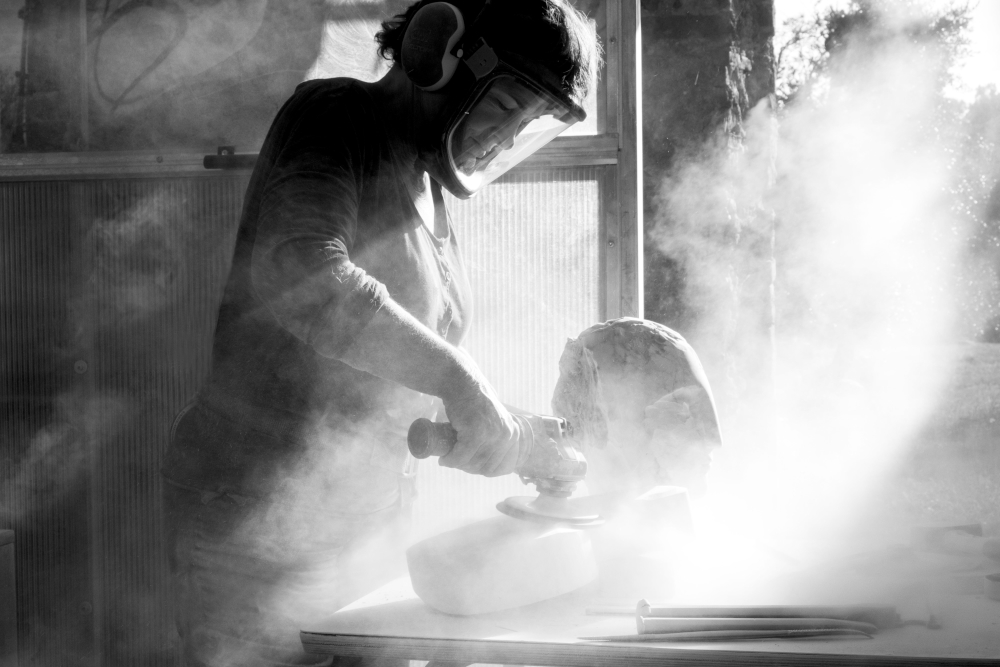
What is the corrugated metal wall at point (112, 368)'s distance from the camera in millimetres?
2703

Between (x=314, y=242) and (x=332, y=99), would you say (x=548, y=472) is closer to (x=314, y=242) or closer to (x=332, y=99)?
(x=314, y=242)


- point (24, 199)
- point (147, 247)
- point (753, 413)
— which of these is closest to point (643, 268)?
point (753, 413)

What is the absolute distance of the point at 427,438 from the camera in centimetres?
141

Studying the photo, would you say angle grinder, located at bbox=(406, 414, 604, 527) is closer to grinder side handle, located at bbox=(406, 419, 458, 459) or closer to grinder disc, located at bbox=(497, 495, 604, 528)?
grinder disc, located at bbox=(497, 495, 604, 528)

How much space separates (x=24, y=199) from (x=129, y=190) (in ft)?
1.37

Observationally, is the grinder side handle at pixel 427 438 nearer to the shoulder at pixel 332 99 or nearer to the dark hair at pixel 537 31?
the shoulder at pixel 332 99

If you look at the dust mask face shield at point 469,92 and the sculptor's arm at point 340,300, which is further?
the dust mask face shield at point 469,92

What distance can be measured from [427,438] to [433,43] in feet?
2.69

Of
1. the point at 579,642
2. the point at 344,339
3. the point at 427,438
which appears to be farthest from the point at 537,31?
the point at 579,642

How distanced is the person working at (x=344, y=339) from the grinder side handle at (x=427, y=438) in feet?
0.13

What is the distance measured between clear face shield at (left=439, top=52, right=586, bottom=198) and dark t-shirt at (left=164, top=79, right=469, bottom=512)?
14cm

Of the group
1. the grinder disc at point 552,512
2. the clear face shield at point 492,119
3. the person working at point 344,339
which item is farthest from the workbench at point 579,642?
the clear face shield at point 492,119

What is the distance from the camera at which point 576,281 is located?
267 cm

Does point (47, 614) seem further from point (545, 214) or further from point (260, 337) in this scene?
point (545, 214)
